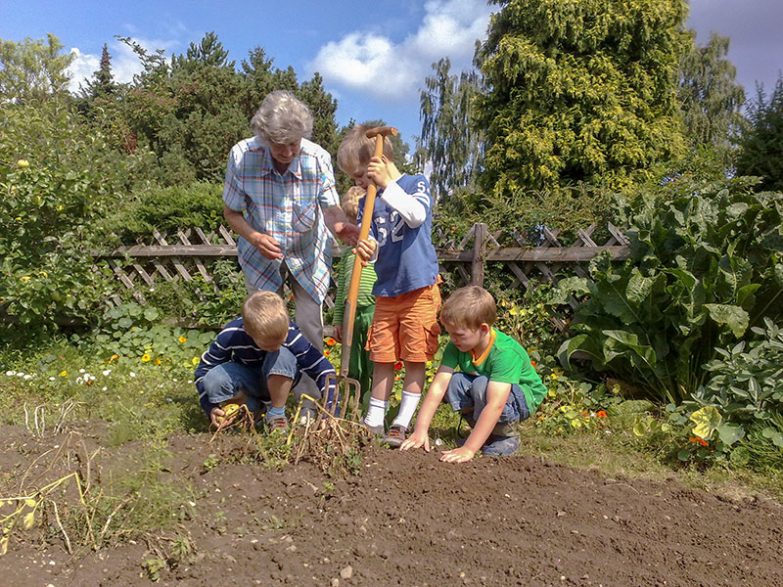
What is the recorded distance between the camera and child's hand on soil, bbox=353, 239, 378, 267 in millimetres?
3065

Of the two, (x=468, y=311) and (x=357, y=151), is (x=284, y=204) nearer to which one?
(x=357, y=151)

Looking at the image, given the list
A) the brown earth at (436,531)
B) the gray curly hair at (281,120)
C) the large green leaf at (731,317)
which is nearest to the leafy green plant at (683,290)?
the large green leaf at (731,317)

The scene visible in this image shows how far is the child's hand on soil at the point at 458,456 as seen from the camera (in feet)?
9.39

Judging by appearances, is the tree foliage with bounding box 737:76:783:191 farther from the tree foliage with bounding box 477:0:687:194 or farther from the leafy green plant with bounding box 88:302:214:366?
the leafy green plant with bounding box 88:302:214:366

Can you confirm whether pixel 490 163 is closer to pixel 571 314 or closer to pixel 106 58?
pixel 571 314

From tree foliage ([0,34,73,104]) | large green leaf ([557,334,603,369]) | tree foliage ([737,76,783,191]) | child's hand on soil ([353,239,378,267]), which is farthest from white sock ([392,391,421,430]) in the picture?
tree foliage ([0,34,73,104])

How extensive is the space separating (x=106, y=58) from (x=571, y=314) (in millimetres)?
41349

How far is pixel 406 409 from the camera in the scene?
333 centimetres

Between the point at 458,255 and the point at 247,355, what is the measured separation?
7.99 ft

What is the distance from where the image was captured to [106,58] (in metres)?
39.3

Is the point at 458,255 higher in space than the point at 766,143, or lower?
lower

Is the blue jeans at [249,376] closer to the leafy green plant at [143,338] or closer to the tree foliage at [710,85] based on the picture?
the leafy green plant at [143,338]

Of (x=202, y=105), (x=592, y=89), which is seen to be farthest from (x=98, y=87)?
(x=592, y=89)

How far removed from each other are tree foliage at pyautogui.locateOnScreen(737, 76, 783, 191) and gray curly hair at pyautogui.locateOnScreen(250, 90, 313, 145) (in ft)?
19.5
